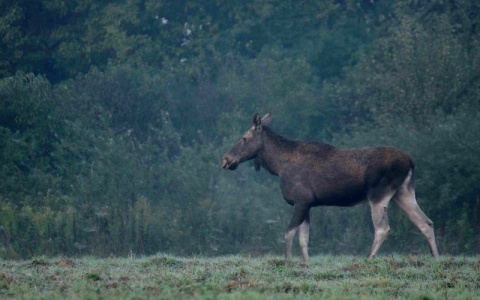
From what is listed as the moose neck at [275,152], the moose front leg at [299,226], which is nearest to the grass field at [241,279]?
the moose front leg at [299,226]

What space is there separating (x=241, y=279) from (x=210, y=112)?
27.2m

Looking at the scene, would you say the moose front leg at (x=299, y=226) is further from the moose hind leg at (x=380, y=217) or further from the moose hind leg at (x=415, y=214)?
the moose hind leg at (x=415, y=214)

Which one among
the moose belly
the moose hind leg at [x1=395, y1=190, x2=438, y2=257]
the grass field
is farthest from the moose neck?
the grass field

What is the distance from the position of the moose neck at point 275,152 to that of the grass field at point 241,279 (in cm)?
417

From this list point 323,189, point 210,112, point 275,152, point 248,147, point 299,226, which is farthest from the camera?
point 210,112

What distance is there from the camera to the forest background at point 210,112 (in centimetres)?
2592

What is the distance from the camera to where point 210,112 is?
38156 mm

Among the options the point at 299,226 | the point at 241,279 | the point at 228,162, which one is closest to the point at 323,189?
the point at 299,226

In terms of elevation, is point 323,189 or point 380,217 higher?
point 323,189

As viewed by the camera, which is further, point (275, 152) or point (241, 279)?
point (275, 152)

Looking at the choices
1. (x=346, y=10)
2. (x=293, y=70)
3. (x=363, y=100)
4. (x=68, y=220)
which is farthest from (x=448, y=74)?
(x=68, y=220)

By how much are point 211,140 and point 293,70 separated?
5.14 m

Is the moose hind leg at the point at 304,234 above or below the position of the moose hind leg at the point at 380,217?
below

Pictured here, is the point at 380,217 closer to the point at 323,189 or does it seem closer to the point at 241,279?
the point at 323,189
